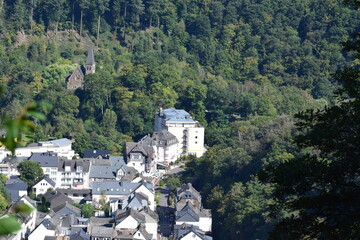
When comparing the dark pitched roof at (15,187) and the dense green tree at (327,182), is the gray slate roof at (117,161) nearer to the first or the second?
the dark pitched roof at (15,187)

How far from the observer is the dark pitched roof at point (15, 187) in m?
32.3

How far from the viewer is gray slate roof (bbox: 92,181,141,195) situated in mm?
34625

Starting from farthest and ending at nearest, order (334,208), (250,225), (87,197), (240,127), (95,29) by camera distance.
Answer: (95,29), (240,127), (87,197), (250,225), (334,208)

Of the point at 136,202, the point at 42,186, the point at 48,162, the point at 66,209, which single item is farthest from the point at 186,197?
the point at 48,162

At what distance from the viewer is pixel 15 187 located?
33406 mm

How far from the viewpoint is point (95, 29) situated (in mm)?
56375

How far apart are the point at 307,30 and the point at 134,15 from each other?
13.5 meters

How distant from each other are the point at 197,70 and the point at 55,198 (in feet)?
72.3

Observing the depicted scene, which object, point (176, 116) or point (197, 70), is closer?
point (176, 116)

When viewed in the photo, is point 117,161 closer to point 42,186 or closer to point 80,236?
point 42,186

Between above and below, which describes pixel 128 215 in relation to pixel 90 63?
below

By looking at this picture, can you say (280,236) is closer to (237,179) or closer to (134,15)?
(237,179)

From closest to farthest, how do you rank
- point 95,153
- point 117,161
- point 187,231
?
1. point 187,231
2. point 117,161
3. point 95,153

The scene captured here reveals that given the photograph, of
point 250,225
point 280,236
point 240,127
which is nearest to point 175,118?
point 240,127
